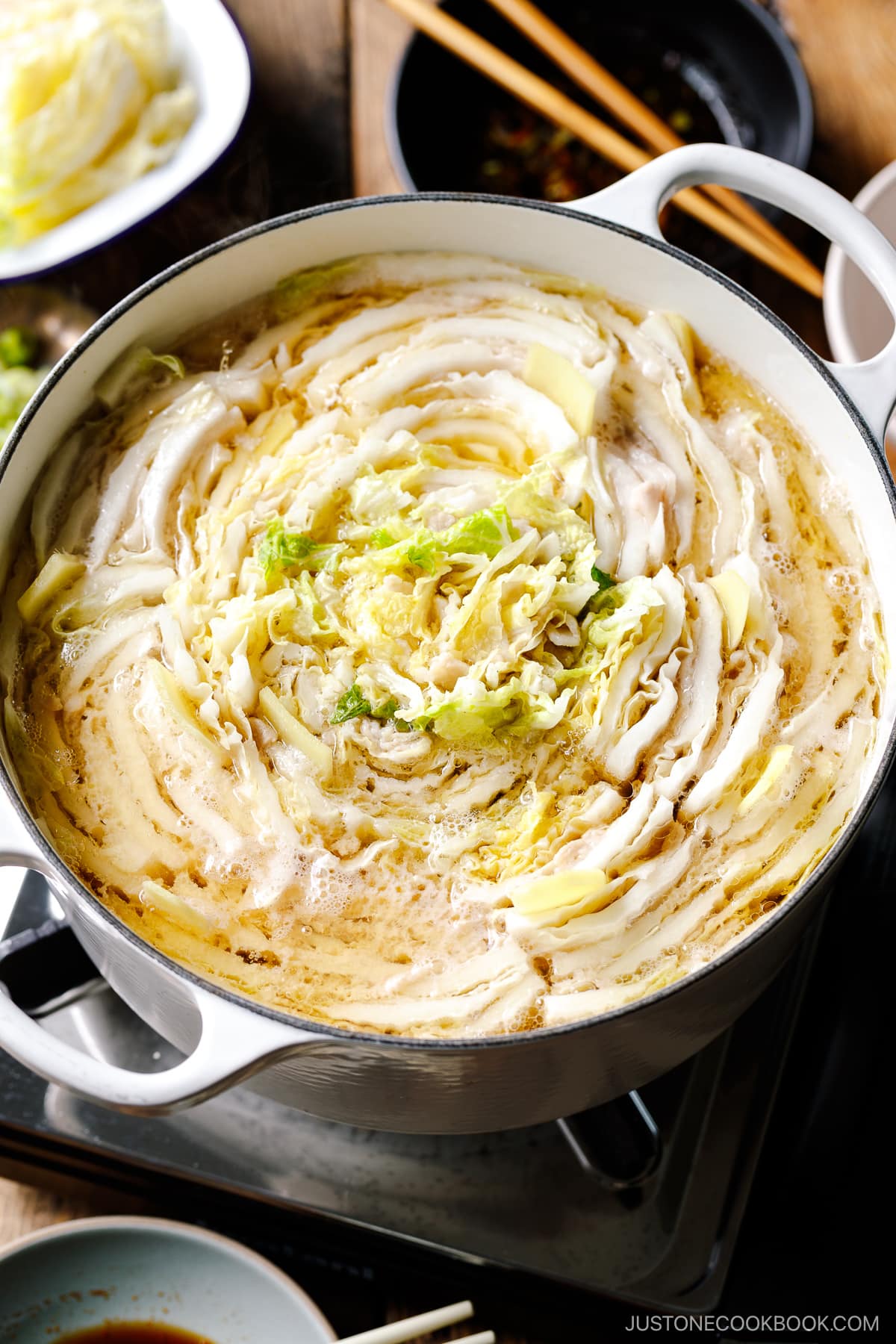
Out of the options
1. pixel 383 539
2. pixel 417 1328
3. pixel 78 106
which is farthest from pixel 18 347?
pixel 417 1328

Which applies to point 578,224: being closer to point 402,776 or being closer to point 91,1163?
point 402,776

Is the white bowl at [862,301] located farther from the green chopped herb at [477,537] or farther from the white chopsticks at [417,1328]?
→ the white chopsticks at [417,1328]

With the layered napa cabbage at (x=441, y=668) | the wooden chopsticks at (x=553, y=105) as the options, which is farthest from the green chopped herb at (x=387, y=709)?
the wooden chopsticks at (x=553, y=105)

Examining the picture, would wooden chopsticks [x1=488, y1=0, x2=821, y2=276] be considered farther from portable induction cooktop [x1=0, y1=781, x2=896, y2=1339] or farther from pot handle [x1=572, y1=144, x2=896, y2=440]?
portable induction cooktop [x1=0, y1=781, x2=896, y2=1339]

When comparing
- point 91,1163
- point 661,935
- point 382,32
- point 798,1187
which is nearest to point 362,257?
point 661,935

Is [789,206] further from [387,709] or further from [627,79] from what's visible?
[627,79]
